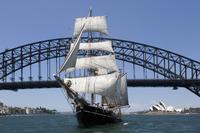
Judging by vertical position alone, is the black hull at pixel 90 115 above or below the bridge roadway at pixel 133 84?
below

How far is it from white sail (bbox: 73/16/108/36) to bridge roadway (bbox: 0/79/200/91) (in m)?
29.2

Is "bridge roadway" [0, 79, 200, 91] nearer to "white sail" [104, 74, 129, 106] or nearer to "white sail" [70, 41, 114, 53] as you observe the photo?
"white sail" [104, 74, 129, 106]

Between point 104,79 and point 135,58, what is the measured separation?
47.7 meters

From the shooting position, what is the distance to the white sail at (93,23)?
76062 mm

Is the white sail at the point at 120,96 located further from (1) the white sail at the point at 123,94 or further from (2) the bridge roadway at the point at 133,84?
(2) the bridge roadway at the point at 133,84

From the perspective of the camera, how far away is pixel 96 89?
233ft

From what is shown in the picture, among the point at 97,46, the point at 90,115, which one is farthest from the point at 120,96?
the point at 90,115

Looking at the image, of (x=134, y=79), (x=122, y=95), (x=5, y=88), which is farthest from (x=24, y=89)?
(x=122, y=95)

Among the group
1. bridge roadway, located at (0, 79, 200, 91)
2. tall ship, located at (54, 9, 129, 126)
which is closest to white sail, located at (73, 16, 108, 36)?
tall ship, located at (54, 9, 129, 126)

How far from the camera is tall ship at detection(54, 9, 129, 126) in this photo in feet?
218

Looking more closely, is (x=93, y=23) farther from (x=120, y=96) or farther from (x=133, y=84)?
(x=133, y=84)

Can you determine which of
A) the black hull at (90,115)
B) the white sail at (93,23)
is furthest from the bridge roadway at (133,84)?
the black hull at (90,115)

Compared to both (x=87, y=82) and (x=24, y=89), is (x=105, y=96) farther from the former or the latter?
(x=24, y=89)

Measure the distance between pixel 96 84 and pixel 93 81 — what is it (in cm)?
49
